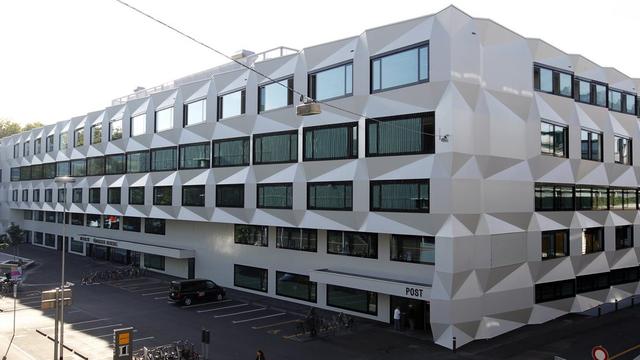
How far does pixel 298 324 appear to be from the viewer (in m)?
26.5

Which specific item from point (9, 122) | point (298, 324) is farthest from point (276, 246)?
point (9, 122)

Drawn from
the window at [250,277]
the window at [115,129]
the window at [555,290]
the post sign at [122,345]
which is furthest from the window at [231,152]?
the window at [555,290]

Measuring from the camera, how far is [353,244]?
97.9 feet

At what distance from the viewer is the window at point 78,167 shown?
55.8 meters

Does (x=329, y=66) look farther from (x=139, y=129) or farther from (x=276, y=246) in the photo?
(x=139, y=129)

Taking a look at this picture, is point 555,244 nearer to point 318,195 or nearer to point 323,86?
point 318,195

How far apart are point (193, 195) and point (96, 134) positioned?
2164cm

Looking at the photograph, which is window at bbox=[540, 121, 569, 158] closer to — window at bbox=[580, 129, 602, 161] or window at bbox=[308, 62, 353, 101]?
window at bbox=[580, 129, 602, 161]

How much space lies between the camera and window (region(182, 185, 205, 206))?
38.5 metres

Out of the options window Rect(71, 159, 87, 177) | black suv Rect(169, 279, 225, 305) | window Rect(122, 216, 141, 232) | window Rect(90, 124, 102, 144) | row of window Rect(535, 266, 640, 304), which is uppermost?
window Rect(90, 124, 102, 144)

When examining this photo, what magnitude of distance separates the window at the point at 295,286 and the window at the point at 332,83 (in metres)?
12.0

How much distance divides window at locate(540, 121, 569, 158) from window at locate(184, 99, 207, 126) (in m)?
24.3

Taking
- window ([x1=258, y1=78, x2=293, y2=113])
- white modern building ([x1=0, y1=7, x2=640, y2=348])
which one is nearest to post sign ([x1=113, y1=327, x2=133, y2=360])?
white modern building ([x1=0, y1=7, x2=640, y2=348])

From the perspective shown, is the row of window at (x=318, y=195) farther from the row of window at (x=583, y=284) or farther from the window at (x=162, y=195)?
the row of window at (x=583, y=284)
